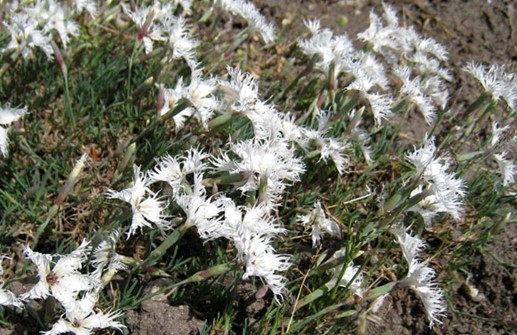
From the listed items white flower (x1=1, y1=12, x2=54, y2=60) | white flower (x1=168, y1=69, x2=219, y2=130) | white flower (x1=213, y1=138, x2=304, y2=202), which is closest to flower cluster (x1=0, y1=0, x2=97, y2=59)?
white flower (x1=1, y1=12, x2=54, y2=60)

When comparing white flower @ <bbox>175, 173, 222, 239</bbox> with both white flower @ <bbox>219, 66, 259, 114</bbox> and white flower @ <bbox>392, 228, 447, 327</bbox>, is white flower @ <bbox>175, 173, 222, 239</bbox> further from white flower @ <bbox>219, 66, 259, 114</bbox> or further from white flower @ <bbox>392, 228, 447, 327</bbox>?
white flower @ <bbox>392, 228, 447, 327</bbox>

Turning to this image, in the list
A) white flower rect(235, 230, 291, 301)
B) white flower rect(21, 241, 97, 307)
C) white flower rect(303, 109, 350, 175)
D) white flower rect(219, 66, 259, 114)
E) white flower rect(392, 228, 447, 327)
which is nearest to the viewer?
white flower rect(21, 241, 97, 307)

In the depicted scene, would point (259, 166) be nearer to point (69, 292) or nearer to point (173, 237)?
point (173, 237)

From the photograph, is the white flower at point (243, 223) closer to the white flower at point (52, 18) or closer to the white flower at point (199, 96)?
the white flower at point (199, 96)

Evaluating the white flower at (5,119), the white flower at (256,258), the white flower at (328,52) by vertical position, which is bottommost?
the white flower at (5,119)

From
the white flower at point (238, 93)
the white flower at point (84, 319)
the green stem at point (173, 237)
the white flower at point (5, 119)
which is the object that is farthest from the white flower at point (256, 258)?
the white flower at point (5, 119)

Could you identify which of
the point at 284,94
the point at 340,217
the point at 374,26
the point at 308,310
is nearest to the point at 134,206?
the point at 308,310

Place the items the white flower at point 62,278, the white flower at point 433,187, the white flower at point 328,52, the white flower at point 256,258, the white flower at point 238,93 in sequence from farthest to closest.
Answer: the white flower at point 328,52, the white flower at point 238,93, the white flower at point 433,187, the white flower at point 256,258, the white flower at point 62,278

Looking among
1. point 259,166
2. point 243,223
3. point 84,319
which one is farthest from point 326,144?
point 84,319

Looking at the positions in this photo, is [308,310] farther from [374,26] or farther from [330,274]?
[374,26]
